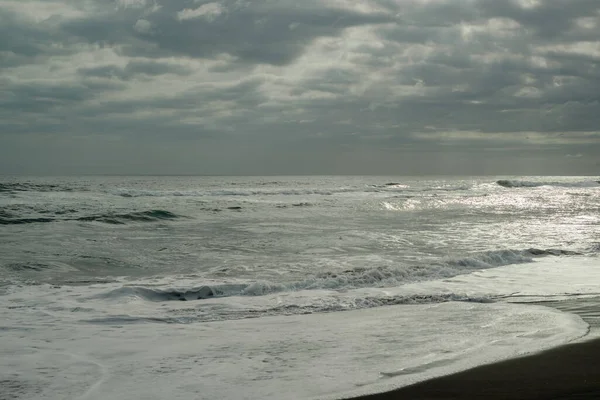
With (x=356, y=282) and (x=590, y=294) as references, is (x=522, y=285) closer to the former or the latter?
(x=590, y=294)

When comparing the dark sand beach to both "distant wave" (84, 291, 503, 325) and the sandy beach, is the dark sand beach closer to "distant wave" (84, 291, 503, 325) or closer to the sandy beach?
the sandy beach

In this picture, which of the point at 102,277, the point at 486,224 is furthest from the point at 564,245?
the point at 102,277

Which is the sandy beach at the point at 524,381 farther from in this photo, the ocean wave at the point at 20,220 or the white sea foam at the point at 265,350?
the ocean wave at the point at 20,220

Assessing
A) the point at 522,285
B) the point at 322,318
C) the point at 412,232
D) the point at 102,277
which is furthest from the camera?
the point at 412,232

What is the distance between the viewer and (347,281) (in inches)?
368

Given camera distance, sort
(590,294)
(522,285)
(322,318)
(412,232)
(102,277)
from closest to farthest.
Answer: (322,318)
(590,294)
(522,285)
(102,277)
(412,232)

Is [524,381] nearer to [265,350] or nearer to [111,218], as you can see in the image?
[265,350]

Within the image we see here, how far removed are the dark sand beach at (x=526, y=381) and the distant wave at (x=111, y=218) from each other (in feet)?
54.7

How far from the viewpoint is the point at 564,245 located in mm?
14320

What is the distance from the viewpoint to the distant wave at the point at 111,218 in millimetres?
18992

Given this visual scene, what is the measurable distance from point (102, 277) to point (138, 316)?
3.42 meters

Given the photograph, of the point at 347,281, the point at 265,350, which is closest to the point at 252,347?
the point at 265,350

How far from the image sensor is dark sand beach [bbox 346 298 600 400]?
400 centimetres

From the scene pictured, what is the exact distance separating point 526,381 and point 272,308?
3804 mm
